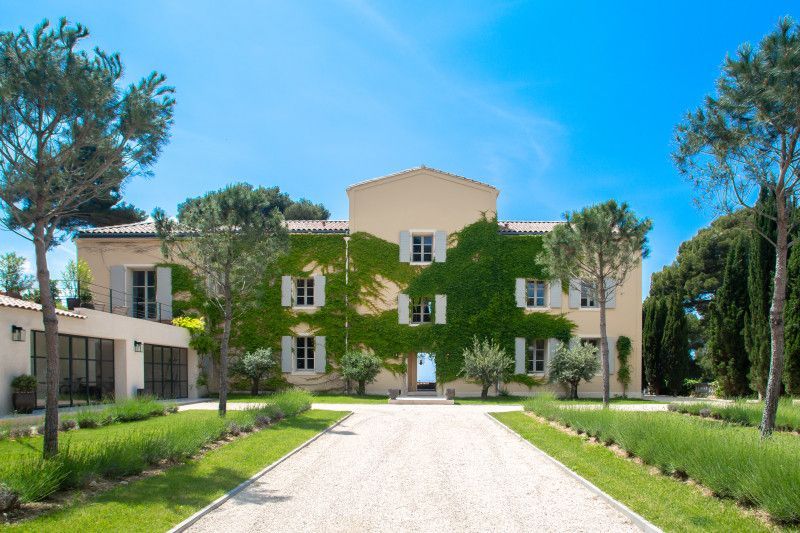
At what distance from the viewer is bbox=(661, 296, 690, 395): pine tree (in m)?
29.3

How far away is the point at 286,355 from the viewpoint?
26781mm

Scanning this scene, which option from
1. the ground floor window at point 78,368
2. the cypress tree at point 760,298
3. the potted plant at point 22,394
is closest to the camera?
the potted plant at point 22,394

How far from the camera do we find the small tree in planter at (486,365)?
80.9 ft

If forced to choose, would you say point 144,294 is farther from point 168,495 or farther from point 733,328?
point 733,328

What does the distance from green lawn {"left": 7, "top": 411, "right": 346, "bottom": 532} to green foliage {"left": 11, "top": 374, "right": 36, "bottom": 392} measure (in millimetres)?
3321

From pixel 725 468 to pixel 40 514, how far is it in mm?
7257

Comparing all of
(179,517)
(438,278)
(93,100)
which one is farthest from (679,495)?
(438,278)

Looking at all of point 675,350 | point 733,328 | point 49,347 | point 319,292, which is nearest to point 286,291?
point 319,292

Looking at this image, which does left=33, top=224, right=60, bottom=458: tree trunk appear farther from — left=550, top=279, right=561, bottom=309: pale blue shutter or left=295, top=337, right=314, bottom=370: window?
left=550, top=279, right=561, bottom=309: pale blue shutter

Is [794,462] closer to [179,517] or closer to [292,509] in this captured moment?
[292,509]

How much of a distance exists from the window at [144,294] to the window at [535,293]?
15.9 m

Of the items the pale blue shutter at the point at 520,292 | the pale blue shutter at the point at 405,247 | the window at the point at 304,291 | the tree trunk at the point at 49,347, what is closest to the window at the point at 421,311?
the pale blue shutter at the point at 405,247

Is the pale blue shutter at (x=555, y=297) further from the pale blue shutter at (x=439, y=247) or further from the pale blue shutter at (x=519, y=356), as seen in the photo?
the pale blue shutter at (x=439, y=247)

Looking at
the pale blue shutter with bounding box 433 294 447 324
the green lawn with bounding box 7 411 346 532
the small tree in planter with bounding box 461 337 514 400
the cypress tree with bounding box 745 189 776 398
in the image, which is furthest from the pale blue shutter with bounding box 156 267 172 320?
the cypress tree with bounding box 745 189 776 398
